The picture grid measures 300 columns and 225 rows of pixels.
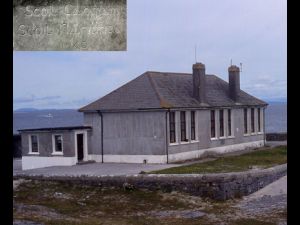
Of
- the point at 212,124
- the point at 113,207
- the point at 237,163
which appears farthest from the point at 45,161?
the point at 113,207

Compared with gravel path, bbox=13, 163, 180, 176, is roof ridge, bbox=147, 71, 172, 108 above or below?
above

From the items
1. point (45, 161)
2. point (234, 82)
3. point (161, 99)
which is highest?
point (234, 82)

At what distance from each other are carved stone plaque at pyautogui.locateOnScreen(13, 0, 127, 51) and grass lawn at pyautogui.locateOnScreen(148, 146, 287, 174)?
17502 millimetres

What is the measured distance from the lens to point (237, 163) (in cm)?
2261

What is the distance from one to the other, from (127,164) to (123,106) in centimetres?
310

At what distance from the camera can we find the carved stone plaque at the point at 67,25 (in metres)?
1.62

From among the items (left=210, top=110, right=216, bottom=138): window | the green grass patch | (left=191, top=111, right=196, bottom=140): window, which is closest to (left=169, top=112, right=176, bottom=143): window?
(left=191, top=111, right=196, bottom=140): window

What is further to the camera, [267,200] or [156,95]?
[156,95]

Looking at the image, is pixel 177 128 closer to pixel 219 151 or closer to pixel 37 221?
pixel 219 151

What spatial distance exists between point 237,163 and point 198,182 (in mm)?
5895

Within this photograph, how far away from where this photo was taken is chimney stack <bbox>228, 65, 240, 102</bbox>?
100.0 ft

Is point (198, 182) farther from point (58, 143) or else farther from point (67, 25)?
point (67, 25)

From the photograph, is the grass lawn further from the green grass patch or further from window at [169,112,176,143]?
the green grass patch

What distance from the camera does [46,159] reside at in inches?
982
